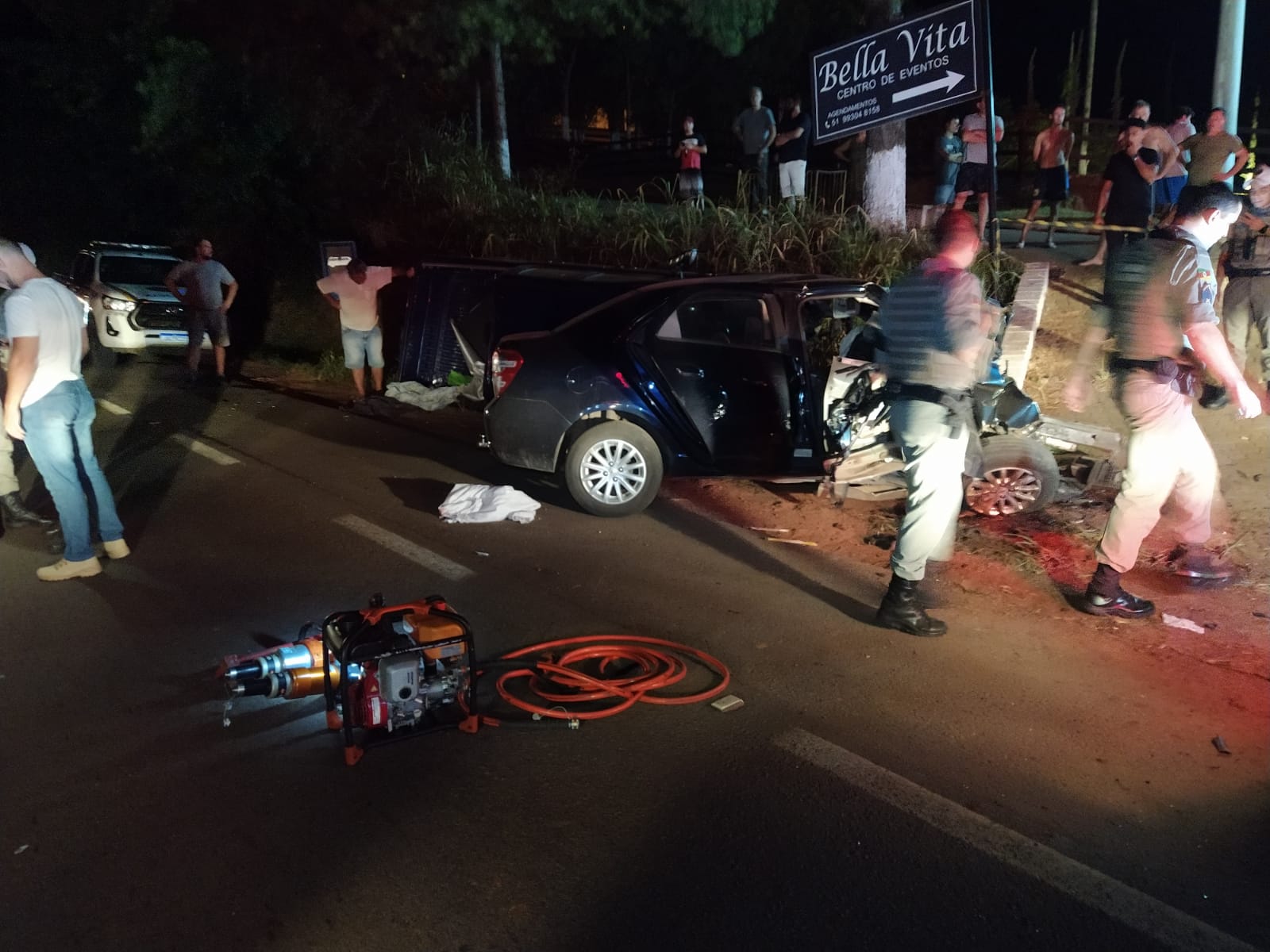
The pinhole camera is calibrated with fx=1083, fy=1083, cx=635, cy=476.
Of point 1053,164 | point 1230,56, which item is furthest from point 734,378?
point 1053,164

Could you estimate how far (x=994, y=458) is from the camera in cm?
705

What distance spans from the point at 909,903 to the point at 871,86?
26.5 ft

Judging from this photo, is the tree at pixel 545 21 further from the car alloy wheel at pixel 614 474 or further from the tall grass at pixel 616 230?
the car alloy wheel at pixel 614 474

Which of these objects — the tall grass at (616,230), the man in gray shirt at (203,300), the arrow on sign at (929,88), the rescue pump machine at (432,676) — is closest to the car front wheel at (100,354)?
the man in gray shirt at (203,300)

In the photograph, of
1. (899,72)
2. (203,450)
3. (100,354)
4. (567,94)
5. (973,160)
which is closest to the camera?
(899,72)

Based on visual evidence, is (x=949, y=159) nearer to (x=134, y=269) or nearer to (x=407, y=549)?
(x=407, y=549)

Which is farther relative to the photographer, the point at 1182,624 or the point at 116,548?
the point at 116,548

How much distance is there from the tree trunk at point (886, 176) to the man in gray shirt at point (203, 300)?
25.6 ft

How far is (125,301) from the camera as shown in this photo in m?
14.4

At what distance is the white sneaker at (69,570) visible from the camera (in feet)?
20.3

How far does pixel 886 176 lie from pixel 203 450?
8058mm

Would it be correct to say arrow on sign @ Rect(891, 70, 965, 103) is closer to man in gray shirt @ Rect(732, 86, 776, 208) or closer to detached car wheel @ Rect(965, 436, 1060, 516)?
detached car wheel @ Rect(965, 436, 1060, 516)

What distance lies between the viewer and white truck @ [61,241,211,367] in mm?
14461

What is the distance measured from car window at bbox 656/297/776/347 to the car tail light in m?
1.02
